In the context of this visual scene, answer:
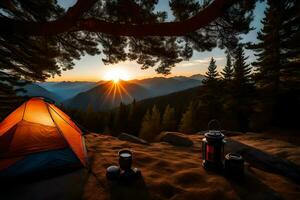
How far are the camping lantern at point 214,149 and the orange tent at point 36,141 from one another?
3.04m

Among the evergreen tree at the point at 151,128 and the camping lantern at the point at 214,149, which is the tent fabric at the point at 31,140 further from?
the evergreen tree at the point at 151,128

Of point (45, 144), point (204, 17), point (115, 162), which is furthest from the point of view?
point (115, 162)

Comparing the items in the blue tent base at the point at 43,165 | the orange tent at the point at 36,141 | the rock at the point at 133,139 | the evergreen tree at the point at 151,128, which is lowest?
the evergreen tree at the point at 151,128

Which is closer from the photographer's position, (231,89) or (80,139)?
(80,139)

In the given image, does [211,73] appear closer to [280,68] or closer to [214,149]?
[280,68]

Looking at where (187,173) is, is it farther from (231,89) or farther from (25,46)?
(231,89)

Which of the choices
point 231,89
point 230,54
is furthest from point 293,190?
point 231,89

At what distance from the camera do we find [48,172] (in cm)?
465

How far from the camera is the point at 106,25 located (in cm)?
603

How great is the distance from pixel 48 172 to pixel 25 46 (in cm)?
721

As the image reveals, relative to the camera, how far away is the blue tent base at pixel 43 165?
14.4 feet

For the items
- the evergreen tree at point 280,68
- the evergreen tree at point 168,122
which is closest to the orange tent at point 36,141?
the evergreen tree at point 280,68

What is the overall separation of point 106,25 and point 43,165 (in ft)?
13.3

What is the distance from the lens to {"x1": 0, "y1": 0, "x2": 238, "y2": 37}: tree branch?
17.6 feet
